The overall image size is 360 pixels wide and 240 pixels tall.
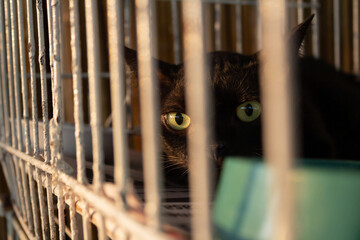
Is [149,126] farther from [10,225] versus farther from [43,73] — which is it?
[10,225]

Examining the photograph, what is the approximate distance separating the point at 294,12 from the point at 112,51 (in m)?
1.63

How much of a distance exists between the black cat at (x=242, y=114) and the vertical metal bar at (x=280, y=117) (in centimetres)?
47

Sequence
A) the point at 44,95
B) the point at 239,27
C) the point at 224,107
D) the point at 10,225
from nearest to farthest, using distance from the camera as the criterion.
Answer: the point at 44,95
the point at 224,107
the point at 10,225
the point at 239,27

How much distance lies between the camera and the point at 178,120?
0.84m

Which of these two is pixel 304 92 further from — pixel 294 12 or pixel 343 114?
pixel 294 12

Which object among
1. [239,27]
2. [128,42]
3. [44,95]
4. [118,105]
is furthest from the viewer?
[239,27]

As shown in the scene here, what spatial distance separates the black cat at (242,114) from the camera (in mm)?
803

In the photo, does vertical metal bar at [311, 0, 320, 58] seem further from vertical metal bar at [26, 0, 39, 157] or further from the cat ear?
vertical metal bar at [26, 0, 39, 157]

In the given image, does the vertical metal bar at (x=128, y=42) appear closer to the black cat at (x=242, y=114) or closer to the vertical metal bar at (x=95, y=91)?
the black cat at (x=242, y=114)

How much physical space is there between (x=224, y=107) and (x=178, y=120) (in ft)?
0.38

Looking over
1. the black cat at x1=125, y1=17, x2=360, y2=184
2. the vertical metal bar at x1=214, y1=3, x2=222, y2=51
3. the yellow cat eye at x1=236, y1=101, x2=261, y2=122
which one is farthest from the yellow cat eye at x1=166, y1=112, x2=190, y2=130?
the vertical metal bar at x1=214, y1=3, x2=222, y2=51

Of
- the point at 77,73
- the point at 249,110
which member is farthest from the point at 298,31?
the point at 77,73

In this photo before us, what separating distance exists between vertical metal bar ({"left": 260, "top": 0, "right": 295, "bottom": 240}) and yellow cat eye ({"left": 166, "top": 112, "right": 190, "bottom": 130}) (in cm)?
63

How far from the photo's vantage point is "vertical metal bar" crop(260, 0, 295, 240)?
0.19 m
